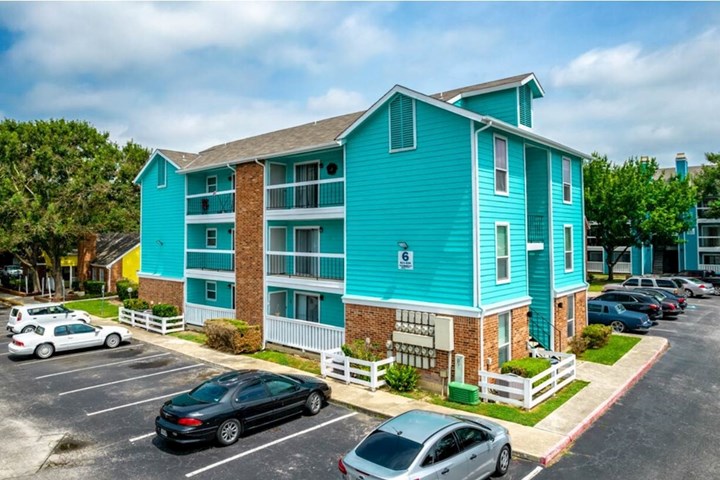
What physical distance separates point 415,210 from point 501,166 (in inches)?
132

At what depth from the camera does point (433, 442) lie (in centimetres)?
848

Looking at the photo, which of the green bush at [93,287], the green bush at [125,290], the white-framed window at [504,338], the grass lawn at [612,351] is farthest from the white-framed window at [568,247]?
the green bush at [93,287]

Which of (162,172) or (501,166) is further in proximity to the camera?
(162,172)

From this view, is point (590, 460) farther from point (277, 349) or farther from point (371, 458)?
point (277, 349)

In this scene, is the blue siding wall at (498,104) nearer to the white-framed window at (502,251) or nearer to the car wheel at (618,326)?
the white-framed window at (502,251)

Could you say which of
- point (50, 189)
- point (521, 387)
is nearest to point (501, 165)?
point (521, 387)

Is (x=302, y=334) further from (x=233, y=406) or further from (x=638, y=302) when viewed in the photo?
(x=638, y=302)

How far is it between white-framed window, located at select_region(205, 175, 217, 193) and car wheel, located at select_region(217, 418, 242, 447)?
17364 millimetres

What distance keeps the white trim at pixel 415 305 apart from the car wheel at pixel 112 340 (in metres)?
11.8

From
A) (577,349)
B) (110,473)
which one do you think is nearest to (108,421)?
(110,473)

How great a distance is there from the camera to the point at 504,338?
1645 cm

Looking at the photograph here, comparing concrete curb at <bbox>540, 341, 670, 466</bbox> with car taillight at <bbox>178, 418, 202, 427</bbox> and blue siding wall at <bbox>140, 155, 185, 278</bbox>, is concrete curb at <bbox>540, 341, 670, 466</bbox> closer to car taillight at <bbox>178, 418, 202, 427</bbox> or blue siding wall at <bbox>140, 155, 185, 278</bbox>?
car taillight at <bbox>178, 418, 202, 427</bbox>

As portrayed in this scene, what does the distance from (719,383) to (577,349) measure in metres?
4.81

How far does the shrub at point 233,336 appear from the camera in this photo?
20.7 metres
